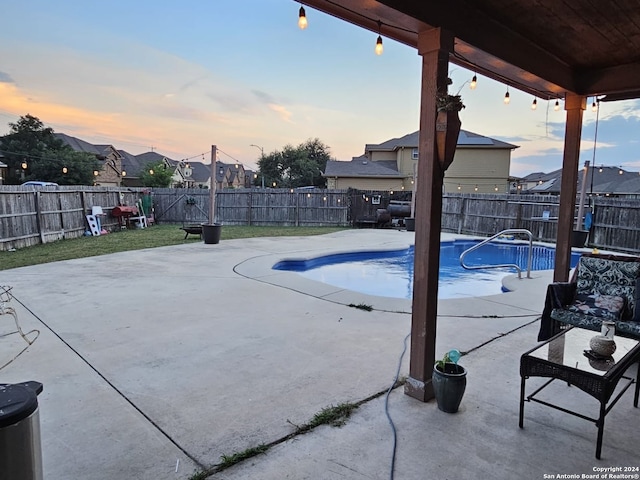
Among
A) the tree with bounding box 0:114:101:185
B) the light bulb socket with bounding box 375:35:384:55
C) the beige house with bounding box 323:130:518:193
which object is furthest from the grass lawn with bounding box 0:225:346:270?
the tree with bounding box 0:114:101:185

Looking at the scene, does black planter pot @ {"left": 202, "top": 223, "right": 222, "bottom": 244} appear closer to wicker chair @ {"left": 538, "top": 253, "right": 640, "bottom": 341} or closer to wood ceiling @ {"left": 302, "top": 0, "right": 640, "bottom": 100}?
wood ceiling @ {"left": 302, "top": 0, "right": 640, "bottom": 100}

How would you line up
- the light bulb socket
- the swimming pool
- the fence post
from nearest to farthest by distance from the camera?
the light bulb socket → the swimming pool → the fence post

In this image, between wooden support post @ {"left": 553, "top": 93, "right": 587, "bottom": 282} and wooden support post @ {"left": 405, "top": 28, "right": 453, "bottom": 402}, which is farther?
wooden support post @ {"left": 553, "top": 93, "right": 587, "bottom": 282}

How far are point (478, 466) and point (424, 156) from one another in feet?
5.80

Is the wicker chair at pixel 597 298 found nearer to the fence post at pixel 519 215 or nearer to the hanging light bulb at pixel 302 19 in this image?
the hanging light bulb at pixel 302 19

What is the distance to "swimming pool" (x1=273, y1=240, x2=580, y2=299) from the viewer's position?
7.16m

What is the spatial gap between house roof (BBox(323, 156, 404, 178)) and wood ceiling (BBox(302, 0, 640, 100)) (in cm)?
1793

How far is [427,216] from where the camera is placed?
8.33 ft

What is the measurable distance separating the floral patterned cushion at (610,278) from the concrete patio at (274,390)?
2.31 ft

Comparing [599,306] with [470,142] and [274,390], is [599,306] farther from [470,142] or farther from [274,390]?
[470,142]

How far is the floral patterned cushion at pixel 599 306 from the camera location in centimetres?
319

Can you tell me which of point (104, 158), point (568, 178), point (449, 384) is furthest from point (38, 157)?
point (449, 384)

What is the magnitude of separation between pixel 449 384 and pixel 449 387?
0.06ft

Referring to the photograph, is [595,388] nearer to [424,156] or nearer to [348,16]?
[424,156]
